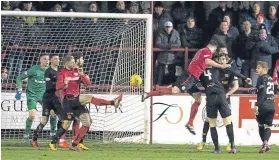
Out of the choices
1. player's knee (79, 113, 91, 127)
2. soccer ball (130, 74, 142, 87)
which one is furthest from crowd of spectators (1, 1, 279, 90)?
player's knee (79, 113, 91, 127)

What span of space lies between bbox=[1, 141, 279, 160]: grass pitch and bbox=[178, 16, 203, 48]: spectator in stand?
3096 millimetres

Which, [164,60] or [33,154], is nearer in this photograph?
[33,154]

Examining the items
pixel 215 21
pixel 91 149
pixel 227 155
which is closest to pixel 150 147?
pixel 91 149

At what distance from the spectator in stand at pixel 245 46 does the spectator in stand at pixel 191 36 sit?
86 cm

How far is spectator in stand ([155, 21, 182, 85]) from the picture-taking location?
22.8m

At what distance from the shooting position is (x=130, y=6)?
77.3 feet

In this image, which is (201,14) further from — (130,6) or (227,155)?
(227,155)

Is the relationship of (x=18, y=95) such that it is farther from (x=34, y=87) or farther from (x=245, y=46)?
(x=245, y=46)

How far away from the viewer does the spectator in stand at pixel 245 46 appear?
23.0 m

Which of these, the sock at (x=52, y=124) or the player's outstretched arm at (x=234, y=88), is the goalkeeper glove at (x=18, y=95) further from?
the player's outstretched arm at (x=234, y=88)

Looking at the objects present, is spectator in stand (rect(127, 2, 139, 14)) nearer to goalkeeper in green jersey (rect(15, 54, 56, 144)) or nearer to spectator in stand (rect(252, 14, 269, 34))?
spectator in stand (rect(252, 14, 269, 34))

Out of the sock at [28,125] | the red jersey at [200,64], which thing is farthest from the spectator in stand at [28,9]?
the red jersey at [200,64]

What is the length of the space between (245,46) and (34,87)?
5031mm

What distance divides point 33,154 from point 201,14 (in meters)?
7.32
